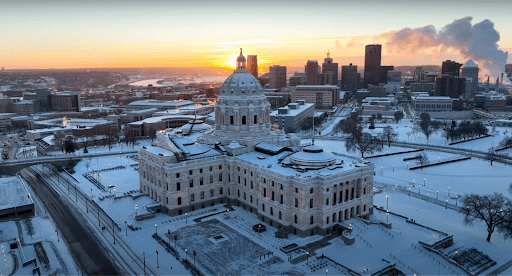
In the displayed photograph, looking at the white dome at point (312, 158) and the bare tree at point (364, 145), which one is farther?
the bare tree at point (364, 145)

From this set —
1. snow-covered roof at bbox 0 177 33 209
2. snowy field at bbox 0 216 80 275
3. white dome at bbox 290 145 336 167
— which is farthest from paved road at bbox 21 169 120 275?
white dome at bbox 290 145 336 167

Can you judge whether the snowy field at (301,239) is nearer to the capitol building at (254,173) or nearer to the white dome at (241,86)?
the capitol building at (254,173)

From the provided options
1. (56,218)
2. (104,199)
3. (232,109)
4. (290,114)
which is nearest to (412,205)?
(232,109)

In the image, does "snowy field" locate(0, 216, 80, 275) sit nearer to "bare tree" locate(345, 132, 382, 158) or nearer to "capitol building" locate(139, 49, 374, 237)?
"capitol building" locate(139, 49, 374, 237)

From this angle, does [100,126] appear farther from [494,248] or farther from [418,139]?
[494,248]

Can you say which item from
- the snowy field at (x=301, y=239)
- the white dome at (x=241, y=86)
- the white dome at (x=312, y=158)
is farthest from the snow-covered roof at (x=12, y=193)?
the white dome at (x=312, y=158)

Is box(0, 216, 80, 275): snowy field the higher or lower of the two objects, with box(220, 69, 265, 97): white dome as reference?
lower

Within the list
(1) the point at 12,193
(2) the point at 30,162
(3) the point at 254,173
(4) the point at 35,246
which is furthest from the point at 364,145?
(2) the point at 30,162

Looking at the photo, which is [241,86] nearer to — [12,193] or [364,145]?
[364,145]
